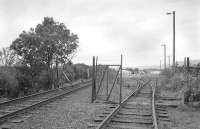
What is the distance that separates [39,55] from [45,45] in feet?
3.57

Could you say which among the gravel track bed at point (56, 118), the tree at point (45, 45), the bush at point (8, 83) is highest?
the tree at point (45, 45)

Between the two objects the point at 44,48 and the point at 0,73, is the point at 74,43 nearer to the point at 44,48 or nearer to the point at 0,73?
the point at 44,48

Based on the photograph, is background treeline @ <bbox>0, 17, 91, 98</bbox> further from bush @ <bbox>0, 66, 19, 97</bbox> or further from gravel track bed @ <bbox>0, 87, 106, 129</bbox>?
gravel track bed @ <bbox>0, 87, 106, 129</bbox>

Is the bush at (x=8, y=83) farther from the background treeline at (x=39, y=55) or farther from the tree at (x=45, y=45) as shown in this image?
the tree at (x=45, y=45)

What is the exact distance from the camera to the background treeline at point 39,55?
72.9 ft

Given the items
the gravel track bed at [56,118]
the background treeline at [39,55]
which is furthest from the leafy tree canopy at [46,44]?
the gravel track bed at [56,118]

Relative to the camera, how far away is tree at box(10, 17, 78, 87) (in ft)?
76.1

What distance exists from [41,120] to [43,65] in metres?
15.8

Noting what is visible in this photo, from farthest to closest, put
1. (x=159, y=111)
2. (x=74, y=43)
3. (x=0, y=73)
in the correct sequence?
(x=74, y=43) → (x=0, y=73) → (x=159, y=111)

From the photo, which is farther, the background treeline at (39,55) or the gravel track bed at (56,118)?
the background treeline at (39,55)

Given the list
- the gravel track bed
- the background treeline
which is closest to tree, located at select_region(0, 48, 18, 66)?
the background treeline

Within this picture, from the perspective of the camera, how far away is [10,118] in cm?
948

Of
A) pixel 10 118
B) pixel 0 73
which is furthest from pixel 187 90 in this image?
pixel 0 73

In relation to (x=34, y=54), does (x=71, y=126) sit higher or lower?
lower
